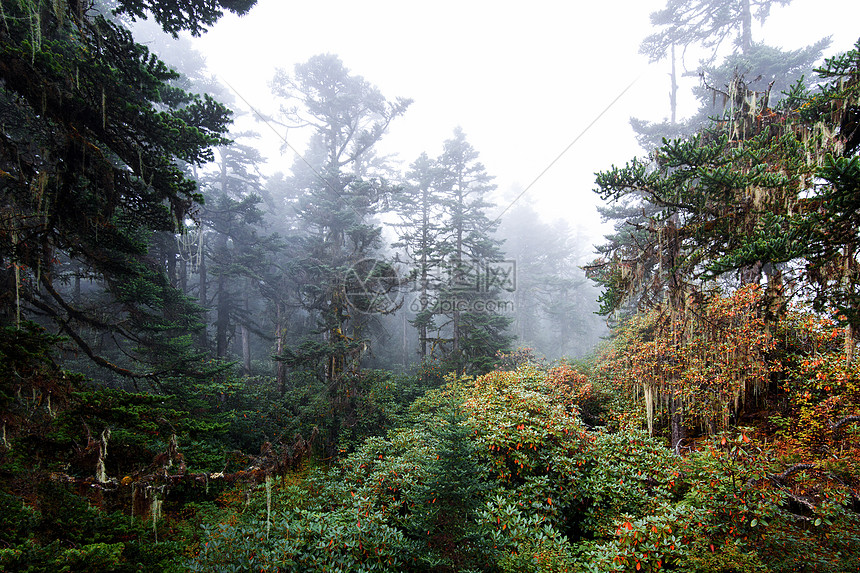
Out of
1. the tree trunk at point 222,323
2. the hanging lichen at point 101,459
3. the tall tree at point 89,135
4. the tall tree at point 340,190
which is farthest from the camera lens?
the tree trunk at point 222,323

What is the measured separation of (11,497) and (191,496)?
5.42 m

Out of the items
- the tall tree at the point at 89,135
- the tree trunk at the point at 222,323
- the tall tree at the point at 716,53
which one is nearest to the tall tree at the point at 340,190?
the tree trunk at the point at 222,323

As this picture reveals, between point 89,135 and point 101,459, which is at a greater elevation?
point 89,135

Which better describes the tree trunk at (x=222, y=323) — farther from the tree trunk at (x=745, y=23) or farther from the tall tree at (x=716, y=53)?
the tree trunk at (x=745, y=23)

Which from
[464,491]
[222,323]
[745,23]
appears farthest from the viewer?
[745,23]

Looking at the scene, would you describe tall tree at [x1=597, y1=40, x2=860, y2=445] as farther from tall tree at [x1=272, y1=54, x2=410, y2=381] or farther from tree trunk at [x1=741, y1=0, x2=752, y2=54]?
tree trunk at [x1=741, y1=0, x2=752, y2=54]

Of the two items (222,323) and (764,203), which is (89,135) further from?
(222,323)

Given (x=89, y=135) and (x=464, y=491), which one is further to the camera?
(x=89, y=135)

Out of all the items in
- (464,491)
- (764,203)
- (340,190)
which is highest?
(340,190)

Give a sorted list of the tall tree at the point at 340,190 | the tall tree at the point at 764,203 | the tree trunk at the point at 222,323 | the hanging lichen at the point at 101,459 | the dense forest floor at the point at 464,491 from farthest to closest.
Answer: the tree trunk at the point at 222,323
the tall tree at the point at 340,190
the hanging lichen at the point at 101,459
the tall tree at the point at 764,203
the dense forest floor at the point at 464,491

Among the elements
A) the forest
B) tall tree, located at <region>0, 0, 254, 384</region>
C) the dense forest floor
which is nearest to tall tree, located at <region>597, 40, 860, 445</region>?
the forest

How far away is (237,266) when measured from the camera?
773 inches

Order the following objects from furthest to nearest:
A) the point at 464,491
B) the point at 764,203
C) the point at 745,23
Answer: the point at 745,23 → the point at 764,203 → the point at 464,491

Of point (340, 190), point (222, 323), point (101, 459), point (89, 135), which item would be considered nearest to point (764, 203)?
point (101, 459)
